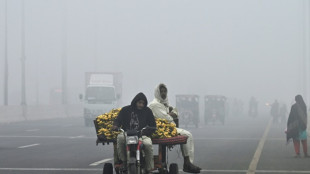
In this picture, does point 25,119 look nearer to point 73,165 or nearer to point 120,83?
point 120,83

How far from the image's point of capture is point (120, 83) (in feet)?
182

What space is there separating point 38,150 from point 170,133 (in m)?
11.8

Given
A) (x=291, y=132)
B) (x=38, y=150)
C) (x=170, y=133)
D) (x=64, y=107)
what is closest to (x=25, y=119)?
(x=64, y=107)

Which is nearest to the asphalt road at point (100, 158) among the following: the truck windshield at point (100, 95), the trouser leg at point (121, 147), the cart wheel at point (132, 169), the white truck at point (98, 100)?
the trouser leg at point (121, 147)

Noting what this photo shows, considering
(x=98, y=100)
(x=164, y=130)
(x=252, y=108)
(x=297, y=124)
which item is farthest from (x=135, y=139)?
(x=252, y=108)

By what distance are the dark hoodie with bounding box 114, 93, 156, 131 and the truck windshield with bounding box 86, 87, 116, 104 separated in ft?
110

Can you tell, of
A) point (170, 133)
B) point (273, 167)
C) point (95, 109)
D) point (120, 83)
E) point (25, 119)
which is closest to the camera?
point (170, 133)

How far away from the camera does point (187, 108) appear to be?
50.1 m

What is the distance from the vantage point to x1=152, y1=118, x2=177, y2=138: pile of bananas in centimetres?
1142

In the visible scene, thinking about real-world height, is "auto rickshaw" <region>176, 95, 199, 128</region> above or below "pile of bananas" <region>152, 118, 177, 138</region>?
below

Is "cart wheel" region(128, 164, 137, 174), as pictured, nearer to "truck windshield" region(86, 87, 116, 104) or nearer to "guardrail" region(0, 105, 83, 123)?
"truck windshield" region(86, 87, 116, 104)

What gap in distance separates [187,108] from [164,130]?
38.6 m

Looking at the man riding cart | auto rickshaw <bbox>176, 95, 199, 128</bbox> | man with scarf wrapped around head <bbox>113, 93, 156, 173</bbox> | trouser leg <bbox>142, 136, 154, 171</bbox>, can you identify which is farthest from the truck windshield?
trouser leg <bbox>142, 136, 154, 171</bbox>

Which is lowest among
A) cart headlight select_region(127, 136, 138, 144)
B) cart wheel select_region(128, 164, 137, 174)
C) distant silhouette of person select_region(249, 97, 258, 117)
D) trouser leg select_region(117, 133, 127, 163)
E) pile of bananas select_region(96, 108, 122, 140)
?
distant silhouette of person select_region(249, 97, 258, 117)
